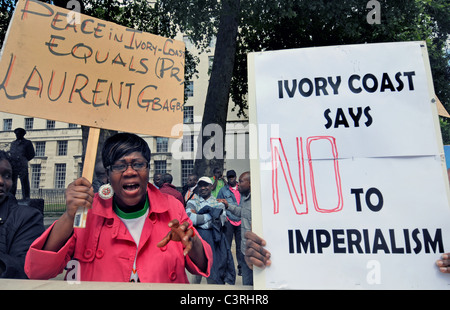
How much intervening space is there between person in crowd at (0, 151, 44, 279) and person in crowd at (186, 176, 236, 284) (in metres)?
2.58

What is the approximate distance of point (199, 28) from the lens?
1184 cm

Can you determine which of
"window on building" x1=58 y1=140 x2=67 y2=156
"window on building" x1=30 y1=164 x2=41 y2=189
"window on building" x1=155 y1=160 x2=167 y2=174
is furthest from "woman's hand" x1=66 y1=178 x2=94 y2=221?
"window on building" x1=30 y1=164 x2=41 y2=189

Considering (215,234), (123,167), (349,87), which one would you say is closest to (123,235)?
(123,167)

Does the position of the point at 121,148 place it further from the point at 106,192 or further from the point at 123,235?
the point at 123,235

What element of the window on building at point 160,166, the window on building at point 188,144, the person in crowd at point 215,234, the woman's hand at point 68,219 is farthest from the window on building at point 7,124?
the woman's hand at point 68,219

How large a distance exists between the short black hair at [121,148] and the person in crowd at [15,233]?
1.87 ft

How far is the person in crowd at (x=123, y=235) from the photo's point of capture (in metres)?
1.61

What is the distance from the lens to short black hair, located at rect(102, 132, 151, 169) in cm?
195

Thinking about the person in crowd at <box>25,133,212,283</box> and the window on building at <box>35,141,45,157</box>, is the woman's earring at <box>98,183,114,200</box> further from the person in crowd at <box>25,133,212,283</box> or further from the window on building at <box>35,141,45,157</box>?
the window on building at <box>35,141,45,157</box>

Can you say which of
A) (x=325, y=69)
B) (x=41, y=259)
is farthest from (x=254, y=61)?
(x=41, y=259)

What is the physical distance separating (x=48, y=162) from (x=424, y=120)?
40.6m

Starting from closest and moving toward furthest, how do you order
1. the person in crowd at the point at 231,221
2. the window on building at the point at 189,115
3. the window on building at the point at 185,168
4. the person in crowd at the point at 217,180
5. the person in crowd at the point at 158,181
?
the person in crowd at the point at 231,221 → the person in crowd at the point at 217,180 → the person in crowd at the point at 158,181 → the window on building at the point at 189,115 → the window on building at the point at 185,168

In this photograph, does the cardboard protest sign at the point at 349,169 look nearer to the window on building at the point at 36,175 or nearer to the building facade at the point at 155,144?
the building facade at the point at 155,144

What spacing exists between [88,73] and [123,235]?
96cm
